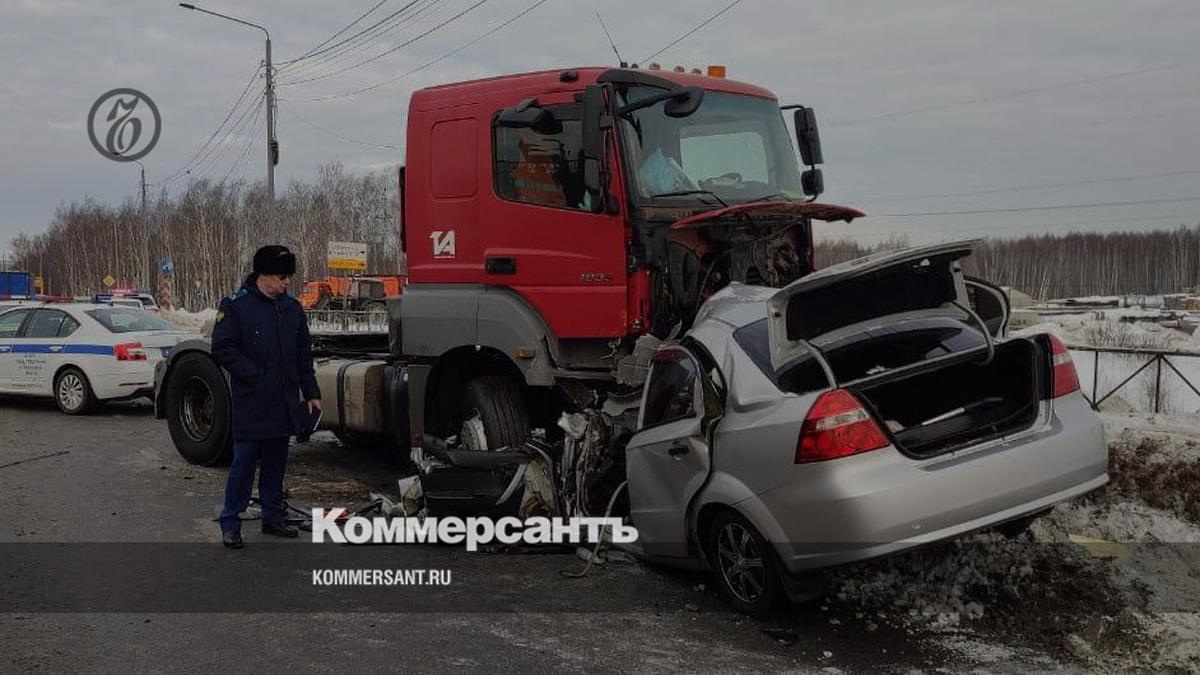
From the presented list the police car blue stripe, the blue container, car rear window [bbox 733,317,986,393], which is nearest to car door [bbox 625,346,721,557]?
car rear window [bbox 733,317,986,393]

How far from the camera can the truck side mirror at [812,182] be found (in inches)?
296

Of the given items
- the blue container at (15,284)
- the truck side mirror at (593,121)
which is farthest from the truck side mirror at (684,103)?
the blue container at (15,284)

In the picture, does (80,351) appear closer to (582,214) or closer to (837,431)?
(582,214)

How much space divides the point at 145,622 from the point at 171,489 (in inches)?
146

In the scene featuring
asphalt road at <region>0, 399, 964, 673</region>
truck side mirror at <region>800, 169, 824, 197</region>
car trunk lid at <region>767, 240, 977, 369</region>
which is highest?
truck side mirror at <region>800, 169, 824, 197</region>

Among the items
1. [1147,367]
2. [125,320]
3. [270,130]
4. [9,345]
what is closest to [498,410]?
[125,320]

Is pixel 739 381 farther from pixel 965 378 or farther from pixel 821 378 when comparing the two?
pixel 965 378

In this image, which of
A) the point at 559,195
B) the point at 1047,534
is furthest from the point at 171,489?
the point at 1047,534

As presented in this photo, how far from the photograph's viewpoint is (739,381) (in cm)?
479

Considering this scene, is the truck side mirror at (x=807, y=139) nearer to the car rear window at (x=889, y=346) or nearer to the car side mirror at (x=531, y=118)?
the car side mirror at (x=531, y=118)

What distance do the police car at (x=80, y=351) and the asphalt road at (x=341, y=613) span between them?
5635 mm

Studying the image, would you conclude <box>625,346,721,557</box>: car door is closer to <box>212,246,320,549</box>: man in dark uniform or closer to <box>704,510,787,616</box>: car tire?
<box>704,510,787,616</box>: car tire

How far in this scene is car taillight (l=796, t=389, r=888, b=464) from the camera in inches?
165

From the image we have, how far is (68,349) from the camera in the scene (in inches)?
512
